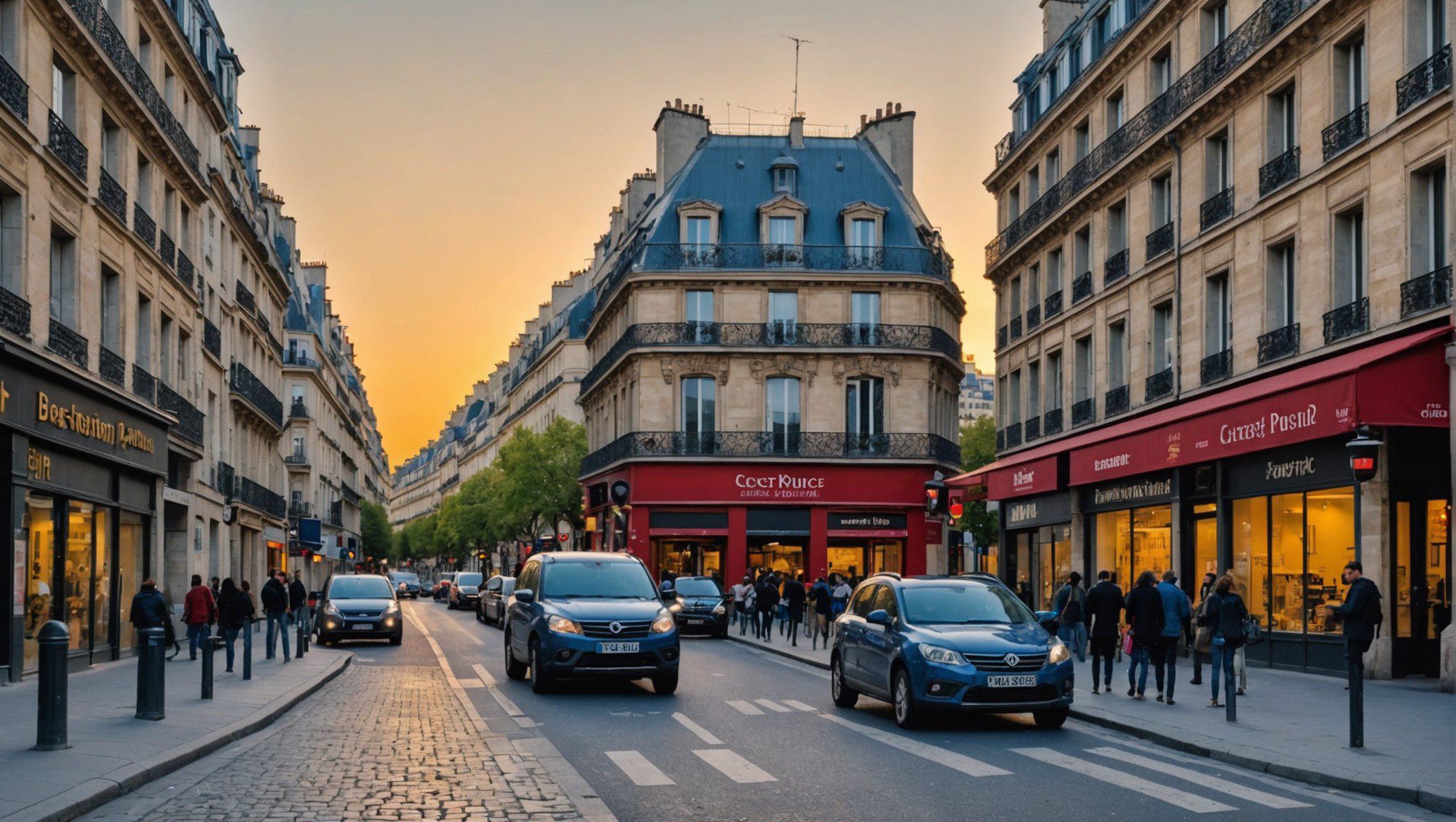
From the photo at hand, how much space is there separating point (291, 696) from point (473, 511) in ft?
274

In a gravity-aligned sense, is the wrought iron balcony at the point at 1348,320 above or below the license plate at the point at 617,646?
above

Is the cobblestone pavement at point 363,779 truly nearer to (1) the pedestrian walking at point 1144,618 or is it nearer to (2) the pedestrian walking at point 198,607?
(1) the pedestrian walking at point 1144,618

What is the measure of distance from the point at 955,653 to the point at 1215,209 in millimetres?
15255

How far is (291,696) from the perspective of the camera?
18.3 m

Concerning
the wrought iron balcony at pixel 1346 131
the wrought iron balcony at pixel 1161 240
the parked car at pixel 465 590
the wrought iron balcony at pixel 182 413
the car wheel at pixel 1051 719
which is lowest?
the parked car at pixel 465 590

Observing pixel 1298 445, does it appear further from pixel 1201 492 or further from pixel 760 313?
pixel 760 313

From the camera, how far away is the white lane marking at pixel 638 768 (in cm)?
1117

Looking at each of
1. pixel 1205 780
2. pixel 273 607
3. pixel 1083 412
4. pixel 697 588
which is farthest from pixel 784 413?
pixel 1205 780

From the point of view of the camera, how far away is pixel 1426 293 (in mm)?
20297

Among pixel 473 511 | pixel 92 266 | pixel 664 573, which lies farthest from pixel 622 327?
pixel 473 511

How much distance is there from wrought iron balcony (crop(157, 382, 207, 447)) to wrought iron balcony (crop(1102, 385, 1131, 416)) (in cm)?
1898

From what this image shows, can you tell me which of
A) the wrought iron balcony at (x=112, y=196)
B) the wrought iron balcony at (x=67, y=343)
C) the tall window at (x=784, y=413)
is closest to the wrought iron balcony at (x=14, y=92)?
the wrought iron balcony at (x=67, y=343)

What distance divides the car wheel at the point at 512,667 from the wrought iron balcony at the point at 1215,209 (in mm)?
14438

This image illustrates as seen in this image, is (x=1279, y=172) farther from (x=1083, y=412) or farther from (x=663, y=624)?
(x=663, y=624)
